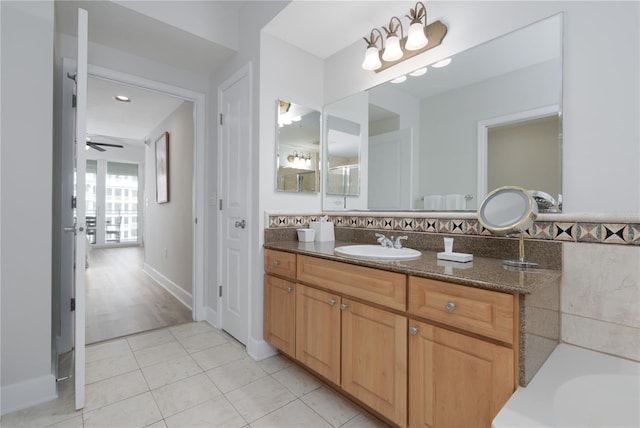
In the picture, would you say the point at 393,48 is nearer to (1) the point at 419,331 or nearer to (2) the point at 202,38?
(2) the point at 202,38

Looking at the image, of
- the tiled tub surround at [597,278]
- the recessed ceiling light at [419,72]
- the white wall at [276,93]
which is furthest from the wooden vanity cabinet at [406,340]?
the recessed ceiling light at [419,72]

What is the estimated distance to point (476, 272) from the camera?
3.74 feet

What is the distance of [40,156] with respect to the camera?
1620 millimetres

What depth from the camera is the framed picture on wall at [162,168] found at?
3984 mm

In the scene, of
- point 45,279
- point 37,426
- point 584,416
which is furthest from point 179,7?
point 584,416

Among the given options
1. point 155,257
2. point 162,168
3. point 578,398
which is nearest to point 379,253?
point 578,398

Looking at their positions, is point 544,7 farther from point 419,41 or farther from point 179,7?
point 179,7

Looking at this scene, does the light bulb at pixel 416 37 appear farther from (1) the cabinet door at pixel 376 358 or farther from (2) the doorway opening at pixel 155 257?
(2) the doorway opening at pixel 155 257

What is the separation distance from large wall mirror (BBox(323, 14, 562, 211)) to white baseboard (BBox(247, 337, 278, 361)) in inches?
48.7

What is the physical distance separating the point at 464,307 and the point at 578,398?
0.43 metres

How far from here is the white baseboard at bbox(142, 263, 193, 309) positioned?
3.31 metres

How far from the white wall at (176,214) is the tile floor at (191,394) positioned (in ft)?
3.97

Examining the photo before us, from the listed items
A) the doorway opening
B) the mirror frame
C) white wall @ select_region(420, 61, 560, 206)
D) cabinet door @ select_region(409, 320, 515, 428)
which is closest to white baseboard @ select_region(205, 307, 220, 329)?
the doorway opening

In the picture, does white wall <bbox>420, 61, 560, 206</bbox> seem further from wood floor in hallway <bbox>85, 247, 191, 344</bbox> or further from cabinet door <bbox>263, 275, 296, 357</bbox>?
wood floor in hallway <bbox>85, 247, 191, 344</bbox>
